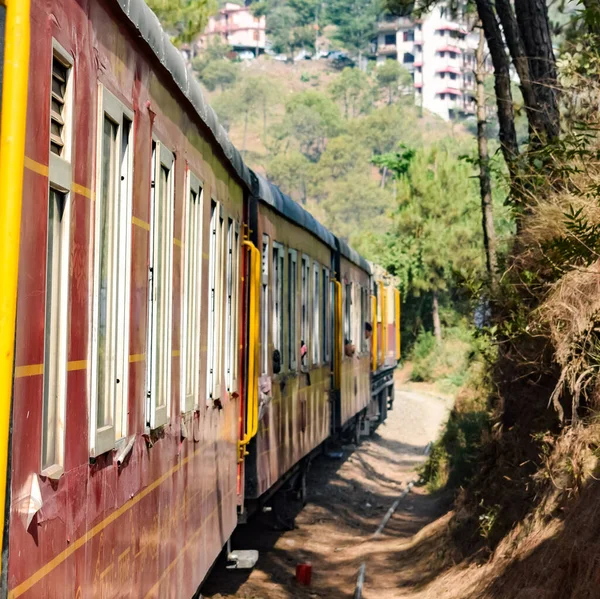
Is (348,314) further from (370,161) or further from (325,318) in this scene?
(370,161)

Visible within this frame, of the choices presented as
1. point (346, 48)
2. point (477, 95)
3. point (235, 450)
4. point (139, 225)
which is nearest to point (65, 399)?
point (139, 225)

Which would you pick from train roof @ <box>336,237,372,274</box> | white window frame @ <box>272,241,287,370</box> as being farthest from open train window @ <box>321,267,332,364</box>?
white window frame @ <box>272,241,287,370</box>

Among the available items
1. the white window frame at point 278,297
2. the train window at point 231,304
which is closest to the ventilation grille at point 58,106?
the train window at point 231,304

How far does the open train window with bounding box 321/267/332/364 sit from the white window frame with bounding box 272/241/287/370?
355 centimetres

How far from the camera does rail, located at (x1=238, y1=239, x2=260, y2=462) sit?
848 cm

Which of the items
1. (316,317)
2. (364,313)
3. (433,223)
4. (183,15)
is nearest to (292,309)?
(316,317)

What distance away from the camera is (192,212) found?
5875 mm

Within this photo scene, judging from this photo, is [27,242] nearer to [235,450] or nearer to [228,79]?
[235,450]

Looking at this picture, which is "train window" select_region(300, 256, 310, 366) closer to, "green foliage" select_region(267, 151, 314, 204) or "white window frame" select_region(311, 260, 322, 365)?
"white window frame" select_region(311, 260, 322, 365)

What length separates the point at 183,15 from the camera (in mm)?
19516

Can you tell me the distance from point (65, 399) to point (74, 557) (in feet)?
1.79

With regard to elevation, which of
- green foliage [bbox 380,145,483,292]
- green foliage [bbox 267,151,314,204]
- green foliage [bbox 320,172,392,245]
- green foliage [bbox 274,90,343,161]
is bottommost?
green foliage [bbox 380,145,483,292]

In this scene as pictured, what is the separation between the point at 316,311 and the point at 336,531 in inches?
115

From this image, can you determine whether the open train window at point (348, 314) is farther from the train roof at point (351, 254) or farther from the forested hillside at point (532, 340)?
the forested hillside at point (532, 340)
